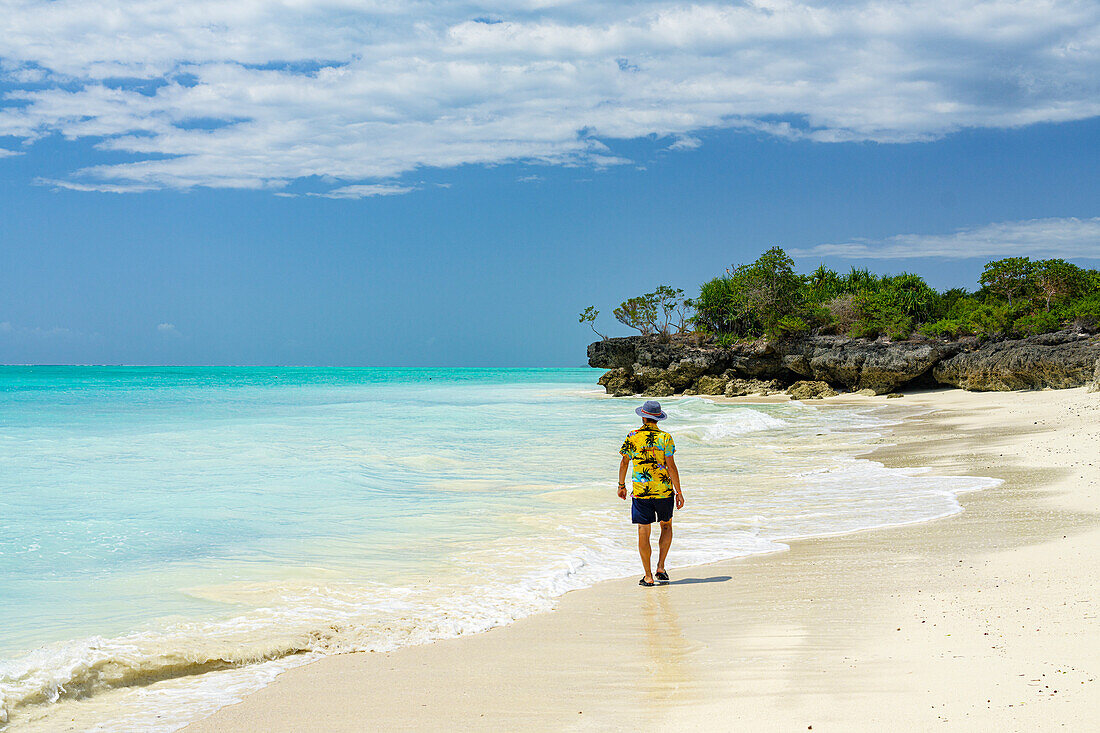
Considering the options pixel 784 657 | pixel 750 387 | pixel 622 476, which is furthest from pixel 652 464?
pixel 750 387

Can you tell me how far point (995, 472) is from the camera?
11.2 metres

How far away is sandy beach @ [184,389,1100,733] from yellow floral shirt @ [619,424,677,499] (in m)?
0.81

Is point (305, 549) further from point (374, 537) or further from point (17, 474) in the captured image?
point (17, 474)

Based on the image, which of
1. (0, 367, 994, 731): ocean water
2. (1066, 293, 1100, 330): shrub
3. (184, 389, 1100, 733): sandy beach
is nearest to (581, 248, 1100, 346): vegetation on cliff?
(1066, 293, 1100, 330): shrub

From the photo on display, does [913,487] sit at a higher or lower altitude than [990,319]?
lower

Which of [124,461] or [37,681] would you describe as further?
[124,461]

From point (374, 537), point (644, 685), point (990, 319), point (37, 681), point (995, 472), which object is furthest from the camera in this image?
point (990, 319)

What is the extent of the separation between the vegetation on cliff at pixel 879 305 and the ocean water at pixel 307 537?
21.5 meters

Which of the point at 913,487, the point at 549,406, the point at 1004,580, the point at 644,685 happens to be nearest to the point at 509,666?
the point at 644,685

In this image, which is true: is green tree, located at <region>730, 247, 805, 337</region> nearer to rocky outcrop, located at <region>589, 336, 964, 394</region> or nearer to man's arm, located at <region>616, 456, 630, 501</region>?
rocky outcrop, located at <region>589, 336, 964, 394</region>

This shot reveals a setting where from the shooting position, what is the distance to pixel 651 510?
6352mm

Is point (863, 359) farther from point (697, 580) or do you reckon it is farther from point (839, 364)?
point (697, 580)

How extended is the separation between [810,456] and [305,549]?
1080cm

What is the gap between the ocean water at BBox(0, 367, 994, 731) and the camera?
4.67 metres
